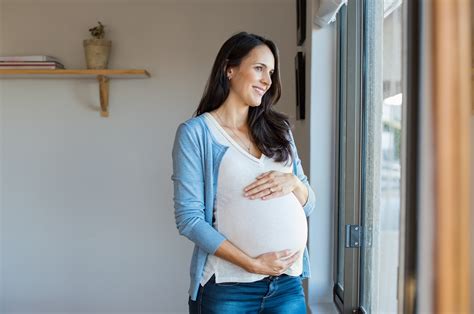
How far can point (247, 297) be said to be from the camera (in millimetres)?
1226

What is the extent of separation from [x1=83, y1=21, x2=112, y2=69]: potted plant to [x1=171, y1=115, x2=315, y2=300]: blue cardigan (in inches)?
71.6

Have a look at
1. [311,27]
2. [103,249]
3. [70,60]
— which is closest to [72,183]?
[103,249]

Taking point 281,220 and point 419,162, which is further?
point 281,220

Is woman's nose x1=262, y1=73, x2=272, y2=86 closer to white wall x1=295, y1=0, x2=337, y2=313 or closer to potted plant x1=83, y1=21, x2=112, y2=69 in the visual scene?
white wall x1=295, y1=0, x2=337, y2=313

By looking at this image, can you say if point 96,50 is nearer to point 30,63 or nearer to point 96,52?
point 96,52

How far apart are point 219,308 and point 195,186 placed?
28 cm

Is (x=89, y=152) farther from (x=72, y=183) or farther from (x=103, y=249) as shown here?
(x=103, y=249)

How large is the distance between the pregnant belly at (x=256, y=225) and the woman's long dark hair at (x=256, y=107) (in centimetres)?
14

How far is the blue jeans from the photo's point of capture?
1.21 metres

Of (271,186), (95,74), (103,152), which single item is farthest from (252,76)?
(103,152)

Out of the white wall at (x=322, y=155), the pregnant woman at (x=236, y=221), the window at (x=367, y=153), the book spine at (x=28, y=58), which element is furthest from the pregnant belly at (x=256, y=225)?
the book spine at (x=28, y=58)

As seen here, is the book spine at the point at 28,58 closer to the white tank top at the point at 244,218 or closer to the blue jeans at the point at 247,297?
the white tank top at the point at 244,218

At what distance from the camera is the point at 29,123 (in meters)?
3.07

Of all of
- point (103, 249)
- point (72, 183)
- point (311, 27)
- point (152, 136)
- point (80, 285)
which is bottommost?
point (80, 285)
